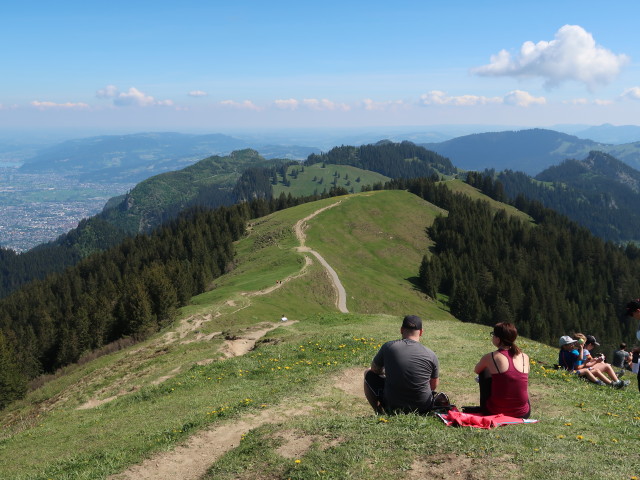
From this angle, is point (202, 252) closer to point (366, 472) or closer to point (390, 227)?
point (390, 227)

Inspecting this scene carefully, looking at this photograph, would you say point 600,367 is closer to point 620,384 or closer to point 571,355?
point 571,355

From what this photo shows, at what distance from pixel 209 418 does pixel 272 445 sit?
16.8 feet

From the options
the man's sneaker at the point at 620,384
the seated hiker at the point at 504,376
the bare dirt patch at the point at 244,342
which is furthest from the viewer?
the bare dirt patch at the point at 244,342

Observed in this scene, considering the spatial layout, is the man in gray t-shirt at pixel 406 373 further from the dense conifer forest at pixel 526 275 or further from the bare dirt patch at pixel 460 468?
the dense conifer forest at pixel 526 275

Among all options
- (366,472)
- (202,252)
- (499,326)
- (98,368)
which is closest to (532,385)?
(499,326)

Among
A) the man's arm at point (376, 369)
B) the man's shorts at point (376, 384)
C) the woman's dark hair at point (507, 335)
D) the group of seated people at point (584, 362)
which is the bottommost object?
the group of seated people at point (584, 362)

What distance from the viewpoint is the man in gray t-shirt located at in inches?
436

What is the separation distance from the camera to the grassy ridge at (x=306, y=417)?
930 cm

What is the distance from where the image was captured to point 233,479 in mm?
9961

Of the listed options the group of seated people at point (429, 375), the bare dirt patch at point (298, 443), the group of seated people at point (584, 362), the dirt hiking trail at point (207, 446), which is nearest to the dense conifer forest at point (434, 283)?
the dirt hiking trail at point (207, 446)

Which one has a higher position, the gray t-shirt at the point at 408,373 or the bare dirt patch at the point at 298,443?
the gray t-shirt at the point at 408,373

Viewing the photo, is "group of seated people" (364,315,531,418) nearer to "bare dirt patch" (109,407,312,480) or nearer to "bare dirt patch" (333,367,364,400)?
"bare dirt patch" (109,407,312,480)

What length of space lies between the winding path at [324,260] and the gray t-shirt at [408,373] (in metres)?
55.6

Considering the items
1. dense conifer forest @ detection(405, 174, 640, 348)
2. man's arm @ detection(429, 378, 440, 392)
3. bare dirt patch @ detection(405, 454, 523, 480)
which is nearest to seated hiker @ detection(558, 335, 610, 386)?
man's arm @ detection(429, 378, 440, 392)
